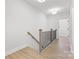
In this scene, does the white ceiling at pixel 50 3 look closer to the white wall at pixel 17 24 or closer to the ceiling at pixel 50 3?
the ceiling at pixel 50 3

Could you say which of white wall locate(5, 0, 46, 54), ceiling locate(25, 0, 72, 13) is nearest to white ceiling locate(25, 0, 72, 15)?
ceiling locate(25, 0, 72, 13)

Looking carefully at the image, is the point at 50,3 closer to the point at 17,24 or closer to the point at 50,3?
the point at 50,3

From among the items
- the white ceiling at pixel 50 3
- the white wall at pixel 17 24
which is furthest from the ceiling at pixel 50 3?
the white wall at pixel 17 24

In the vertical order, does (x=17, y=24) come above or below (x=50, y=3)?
below

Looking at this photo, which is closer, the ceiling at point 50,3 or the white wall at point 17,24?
the white wall at point 17,24

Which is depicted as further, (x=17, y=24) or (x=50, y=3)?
(x=50, y=3)

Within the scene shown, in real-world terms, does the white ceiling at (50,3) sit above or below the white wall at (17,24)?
above

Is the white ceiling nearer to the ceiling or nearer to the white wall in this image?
the ceiling

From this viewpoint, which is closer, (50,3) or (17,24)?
(17,24)

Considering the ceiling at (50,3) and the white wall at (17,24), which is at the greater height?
the ceiling at (50,3)

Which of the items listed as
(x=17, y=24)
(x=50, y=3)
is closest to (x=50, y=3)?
(x=50, y=3)

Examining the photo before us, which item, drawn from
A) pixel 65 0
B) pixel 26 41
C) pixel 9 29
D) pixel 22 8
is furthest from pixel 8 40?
pixel 65 0
